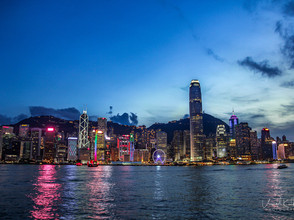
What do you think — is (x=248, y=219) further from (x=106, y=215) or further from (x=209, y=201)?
(x=106, y=215)

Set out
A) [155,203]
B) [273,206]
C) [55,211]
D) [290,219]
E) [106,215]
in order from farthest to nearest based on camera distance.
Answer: [155,203]
[273,206]
[55,211]
[106,215]
[290,219]

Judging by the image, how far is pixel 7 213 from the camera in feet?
110

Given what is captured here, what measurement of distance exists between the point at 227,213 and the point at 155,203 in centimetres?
1162

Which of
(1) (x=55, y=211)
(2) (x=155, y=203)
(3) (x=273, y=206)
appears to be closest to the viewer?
(1) (x=55, y=211)

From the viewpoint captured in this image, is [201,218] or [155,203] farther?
[155,203]

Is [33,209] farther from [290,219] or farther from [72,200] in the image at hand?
[290,219]

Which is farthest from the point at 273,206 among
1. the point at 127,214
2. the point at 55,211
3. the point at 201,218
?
the point at 55,211

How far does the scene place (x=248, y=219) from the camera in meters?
30.5

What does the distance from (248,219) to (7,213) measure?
95.7 feet

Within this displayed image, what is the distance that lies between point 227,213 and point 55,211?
22.2m

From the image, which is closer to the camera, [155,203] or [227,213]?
[227,213]

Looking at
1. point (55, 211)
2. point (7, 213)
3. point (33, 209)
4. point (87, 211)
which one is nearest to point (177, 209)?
point (87, 211)

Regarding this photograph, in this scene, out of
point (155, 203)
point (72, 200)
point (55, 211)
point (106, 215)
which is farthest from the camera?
point (72, 200)

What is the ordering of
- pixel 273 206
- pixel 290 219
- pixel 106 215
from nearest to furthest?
pixel 290 219 → pixel 106 215 → pixel 273 206
